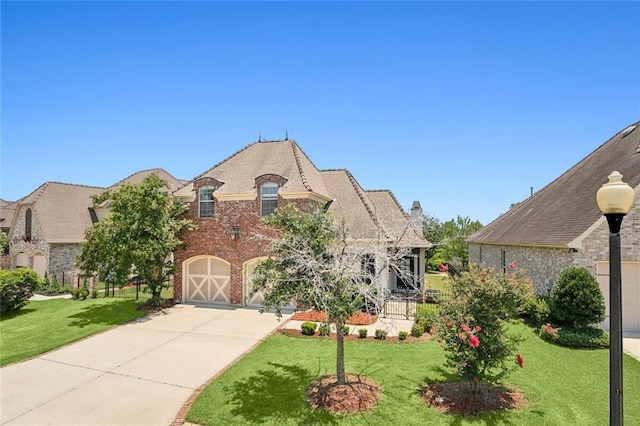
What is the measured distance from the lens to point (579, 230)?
13391mm

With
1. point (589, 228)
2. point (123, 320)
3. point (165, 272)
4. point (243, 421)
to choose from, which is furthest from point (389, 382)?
point (165, 272)

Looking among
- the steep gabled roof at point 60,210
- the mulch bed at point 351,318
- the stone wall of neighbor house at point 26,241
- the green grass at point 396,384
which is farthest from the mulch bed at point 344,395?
the stone wall of neighbor house at point 26,241

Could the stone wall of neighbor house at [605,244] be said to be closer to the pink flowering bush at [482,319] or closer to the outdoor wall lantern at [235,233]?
the pink flowering bush at [482,319]

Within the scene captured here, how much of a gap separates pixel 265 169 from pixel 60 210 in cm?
1885

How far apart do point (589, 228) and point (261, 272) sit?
1223 cm

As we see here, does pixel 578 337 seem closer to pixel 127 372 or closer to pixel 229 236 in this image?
pixel 127 372

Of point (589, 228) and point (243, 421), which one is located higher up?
point (589, 228)

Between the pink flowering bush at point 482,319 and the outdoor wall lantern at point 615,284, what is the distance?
3.04 meters

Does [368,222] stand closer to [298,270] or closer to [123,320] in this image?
[298,270]

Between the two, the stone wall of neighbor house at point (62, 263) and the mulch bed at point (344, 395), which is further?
the stone wall of neighbor house at point (62, 263)

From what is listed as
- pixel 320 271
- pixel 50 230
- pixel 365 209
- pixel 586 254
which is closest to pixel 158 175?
pixel 50 230

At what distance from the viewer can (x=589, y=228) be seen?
13.0m

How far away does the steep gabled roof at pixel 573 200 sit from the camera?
13963mm

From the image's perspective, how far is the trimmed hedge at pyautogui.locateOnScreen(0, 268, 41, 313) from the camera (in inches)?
687
